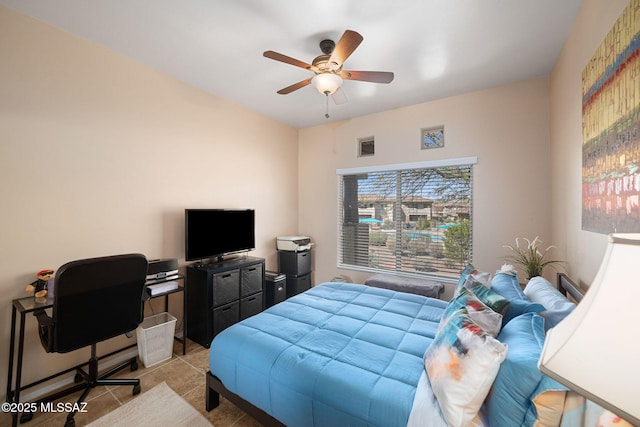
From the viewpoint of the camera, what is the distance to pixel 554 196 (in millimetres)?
2652

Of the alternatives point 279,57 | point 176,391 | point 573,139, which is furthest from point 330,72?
point 176,391

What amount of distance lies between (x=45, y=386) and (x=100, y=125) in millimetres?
2206

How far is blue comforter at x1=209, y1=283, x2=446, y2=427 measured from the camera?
1.27 m

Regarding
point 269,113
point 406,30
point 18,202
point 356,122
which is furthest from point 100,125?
point 356,122

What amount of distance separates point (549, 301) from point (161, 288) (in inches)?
117

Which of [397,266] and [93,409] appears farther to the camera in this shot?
[397,266]

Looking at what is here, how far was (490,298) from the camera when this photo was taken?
5.23 ft

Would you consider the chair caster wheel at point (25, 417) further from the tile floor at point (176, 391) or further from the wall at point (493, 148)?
the wall at point (493, 148)

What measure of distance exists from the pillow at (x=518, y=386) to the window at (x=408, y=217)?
7.87 feet

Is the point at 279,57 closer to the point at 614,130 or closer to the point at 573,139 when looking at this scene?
the point at 614,130

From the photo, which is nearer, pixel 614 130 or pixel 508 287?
pixel 614 130

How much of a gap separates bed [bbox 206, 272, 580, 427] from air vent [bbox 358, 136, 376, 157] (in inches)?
94.1

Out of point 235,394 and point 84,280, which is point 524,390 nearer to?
point 235,394

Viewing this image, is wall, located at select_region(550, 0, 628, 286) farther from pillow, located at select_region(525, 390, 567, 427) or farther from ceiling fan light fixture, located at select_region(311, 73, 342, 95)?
ceiling fan light fixture, located at select_region(311, 73, 342, 95)
